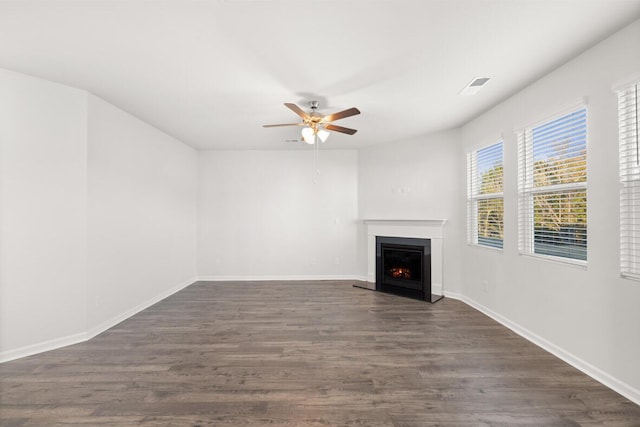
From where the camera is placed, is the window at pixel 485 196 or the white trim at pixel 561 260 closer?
the white trim at pixel 561 260

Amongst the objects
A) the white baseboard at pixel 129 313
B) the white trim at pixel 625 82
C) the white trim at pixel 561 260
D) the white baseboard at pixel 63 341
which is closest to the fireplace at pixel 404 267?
the white trim at pixel 561 260

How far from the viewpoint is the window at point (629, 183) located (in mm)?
1870

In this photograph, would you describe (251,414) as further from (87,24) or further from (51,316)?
(87,24)

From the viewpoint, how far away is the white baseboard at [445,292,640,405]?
6.16 feet

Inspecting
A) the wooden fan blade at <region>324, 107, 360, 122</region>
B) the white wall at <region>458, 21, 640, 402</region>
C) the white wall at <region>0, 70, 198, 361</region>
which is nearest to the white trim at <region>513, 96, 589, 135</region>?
the white wall at <region>458, 21, 640, 402</region>

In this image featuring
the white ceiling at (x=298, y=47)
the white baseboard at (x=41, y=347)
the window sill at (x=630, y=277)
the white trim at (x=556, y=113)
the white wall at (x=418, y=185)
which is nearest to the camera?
the white ceiling at (x=298, y=47)

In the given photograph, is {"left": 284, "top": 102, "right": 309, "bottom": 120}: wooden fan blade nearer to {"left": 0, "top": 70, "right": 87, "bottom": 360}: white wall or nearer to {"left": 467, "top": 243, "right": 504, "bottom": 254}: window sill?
{"left": 0, "top": 70, "right": 87, "bottom": 360}: white wall

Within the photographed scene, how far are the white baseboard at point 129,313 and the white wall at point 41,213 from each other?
0.16 m

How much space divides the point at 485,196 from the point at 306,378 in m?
3.29

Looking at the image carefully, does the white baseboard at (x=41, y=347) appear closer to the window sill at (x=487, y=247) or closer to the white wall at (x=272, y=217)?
the white wall at (x=272, y=217)

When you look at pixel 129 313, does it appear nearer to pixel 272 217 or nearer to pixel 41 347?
pixel 41 347

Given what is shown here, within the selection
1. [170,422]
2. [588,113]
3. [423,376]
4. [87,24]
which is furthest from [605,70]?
[170,422]

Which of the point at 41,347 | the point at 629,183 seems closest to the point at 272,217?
Answer: the point at 41,347

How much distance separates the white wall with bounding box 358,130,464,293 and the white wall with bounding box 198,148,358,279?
320 mm
